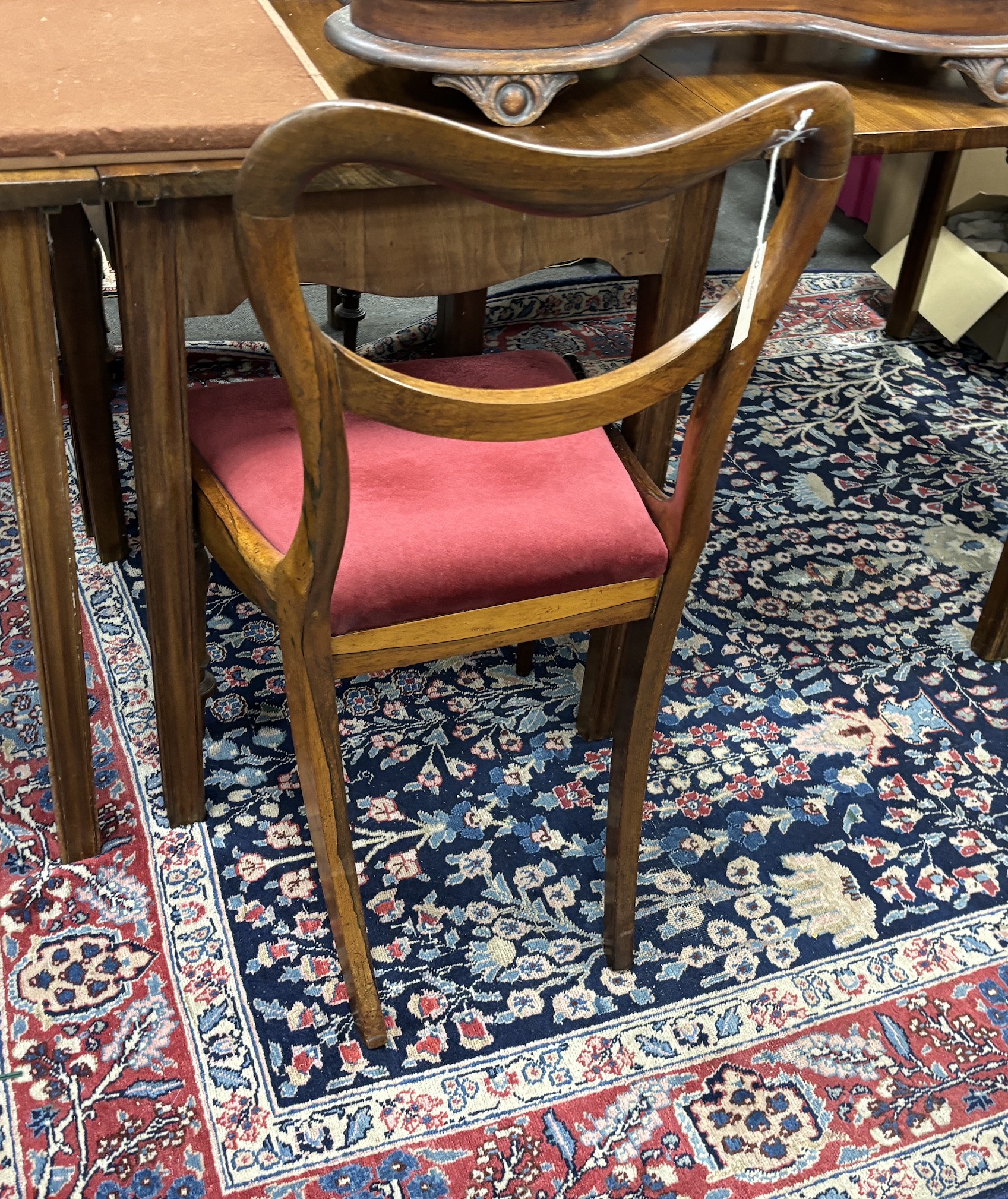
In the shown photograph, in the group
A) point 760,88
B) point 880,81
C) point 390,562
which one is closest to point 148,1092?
point 390,562

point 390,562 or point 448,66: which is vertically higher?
point 448,66

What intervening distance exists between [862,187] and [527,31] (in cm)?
253

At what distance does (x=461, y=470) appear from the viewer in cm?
132

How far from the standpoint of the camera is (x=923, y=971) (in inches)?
60.4

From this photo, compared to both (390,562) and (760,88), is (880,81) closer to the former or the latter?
(760,88)

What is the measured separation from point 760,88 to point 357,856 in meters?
1.10

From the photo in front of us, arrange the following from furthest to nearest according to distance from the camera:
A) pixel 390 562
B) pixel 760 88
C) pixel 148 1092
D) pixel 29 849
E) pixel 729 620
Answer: pixel 729 620 < pixel 29 849 < pixel 760 88 < pixel 148 1092 < pixel 390 562

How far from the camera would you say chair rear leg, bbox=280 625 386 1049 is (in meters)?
1.23

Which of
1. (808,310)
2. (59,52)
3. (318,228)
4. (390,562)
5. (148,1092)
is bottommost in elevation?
(148,1092)

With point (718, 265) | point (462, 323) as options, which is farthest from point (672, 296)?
point (718, 265)

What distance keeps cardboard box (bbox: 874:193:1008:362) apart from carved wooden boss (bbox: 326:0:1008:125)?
1517 mm

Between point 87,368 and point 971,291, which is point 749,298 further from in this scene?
point 971,291

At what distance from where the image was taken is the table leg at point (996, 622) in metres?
1.98

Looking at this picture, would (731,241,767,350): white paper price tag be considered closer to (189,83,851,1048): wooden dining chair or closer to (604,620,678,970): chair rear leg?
(189,83,851,1048): wooden dining chair
